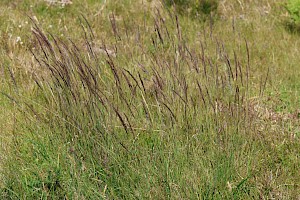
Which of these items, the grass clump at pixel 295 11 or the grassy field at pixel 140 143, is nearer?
the grassy field at pixel 140 143

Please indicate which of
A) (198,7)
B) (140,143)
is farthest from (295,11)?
(140,143)

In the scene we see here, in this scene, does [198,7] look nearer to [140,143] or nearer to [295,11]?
[295,11]

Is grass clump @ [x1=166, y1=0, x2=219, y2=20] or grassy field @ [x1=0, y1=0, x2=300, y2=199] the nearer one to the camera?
grassy field @ [x1=0, y1=0, x2=300, y2=199]

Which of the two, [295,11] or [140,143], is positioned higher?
[295,11]

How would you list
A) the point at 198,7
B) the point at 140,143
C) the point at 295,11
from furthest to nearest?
the point at 198,7 → the point at 295,11 → the point at 140,143

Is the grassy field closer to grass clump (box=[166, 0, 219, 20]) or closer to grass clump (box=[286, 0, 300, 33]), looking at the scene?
grass clump (box=[286, 0, 300, 33])

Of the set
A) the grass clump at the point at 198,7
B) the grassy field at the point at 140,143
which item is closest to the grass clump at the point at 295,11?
the grass clump at the point at 198,7

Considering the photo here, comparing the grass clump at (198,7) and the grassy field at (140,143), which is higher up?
the grass clump at (198,7)

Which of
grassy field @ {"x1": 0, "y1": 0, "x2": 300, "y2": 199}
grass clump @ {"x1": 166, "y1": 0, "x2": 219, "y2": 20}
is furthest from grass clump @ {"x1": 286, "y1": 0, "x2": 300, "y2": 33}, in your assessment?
grassy field @ {"x1": 0, "y1": 0, "x2": 300, "y2": 199}

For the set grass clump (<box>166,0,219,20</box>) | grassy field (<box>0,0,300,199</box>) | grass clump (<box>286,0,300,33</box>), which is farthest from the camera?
grass clump (<box>166,0,219,20</box>)

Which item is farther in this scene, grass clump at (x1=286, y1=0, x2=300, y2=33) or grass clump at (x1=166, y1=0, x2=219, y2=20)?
grass clump at (x1=166, y1=0, x2=219, y2=20)

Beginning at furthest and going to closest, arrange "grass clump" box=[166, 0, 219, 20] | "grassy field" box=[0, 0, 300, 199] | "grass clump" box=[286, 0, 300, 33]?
"grass clump" box=[166, 0, 219, 20] < "grass clump" box=[286, 0, 300, 33] < "grassy field" box=[0, 0, 300, 199]

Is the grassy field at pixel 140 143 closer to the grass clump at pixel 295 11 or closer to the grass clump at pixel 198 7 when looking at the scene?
the grass clump at pixel 295 11

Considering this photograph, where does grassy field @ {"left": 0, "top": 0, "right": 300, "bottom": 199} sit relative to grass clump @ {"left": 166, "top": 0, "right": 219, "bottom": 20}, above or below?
below
